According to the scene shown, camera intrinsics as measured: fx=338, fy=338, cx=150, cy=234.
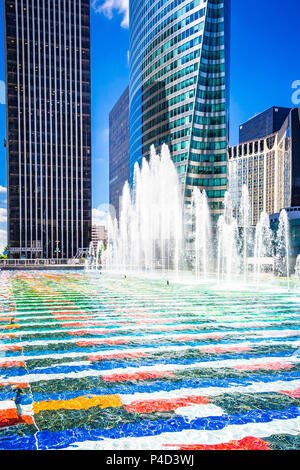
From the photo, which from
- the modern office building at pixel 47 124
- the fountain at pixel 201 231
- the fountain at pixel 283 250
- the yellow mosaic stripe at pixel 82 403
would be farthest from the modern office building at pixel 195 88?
the yellow mosaic stripe at pixel 82 403

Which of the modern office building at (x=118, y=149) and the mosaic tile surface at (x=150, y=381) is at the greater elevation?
the modern office building at (x=118, y=149)

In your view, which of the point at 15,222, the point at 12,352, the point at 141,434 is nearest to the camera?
the point at 141,434

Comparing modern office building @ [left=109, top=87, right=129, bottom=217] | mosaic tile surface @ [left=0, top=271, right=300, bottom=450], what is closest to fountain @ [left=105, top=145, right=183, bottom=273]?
mosaic tile surface @ [left=0, top=271, right=300, bottom=450]

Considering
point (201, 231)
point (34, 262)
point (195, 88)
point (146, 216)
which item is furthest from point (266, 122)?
point (34, 262)

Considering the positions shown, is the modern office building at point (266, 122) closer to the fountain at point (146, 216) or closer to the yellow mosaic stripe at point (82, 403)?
the fountain at point (146, 216)

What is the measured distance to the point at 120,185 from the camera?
461 ft

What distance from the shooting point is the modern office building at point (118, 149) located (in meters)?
136

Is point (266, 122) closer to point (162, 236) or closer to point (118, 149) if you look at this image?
point (118, 149)

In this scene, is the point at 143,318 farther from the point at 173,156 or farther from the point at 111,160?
the point at 111,160

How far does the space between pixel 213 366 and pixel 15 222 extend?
272 ft

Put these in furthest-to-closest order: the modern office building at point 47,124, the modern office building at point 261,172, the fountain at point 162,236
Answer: the modern office building at point 261,172
the modern office building at point 47,124
the fountain at point 162,236

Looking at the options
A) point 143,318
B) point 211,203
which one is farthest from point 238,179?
point 143,318

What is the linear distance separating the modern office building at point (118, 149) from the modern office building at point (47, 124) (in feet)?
158

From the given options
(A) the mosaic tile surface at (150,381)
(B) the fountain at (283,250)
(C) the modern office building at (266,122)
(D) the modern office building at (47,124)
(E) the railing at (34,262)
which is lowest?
(E) the railing at (34,262)
